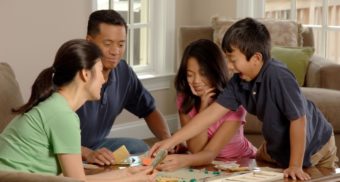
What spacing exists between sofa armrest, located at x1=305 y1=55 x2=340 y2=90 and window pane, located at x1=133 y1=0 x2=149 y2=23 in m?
1.46

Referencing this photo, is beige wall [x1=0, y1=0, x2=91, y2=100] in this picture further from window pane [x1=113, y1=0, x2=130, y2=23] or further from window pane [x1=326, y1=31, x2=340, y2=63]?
window pane [x1=326, y1=31, x2=340, y2=63]

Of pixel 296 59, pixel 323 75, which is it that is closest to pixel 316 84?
pixel 323 75

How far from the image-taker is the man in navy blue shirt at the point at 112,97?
3424mm

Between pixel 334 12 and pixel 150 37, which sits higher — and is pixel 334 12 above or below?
above

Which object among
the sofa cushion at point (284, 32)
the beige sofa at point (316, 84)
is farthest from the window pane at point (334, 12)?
the sofa cushion at point (284, 32)

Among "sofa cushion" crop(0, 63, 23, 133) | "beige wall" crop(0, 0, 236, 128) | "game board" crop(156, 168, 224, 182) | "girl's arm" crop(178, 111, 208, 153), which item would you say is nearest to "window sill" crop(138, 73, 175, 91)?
"beige wall" crop(0, 0, 236, 128)

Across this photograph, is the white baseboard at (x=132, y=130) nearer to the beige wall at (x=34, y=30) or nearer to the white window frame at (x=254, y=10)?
the beige wall at (x=34, y=30)

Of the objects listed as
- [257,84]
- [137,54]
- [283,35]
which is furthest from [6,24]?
[257,84]

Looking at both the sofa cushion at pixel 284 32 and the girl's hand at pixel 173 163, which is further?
→ the sofa cushion at pixel 284 32

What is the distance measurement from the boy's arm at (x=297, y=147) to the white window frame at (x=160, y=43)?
355 cm

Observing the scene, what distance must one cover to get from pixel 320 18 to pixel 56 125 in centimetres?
405

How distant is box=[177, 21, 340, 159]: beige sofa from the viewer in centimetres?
495

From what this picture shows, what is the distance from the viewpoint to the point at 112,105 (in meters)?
3.58

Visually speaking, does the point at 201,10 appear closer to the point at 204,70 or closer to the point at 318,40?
the point at 318,40
